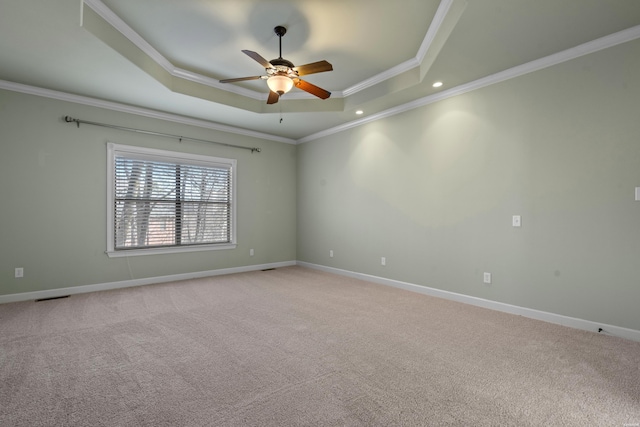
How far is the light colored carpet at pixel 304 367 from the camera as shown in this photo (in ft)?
5.72

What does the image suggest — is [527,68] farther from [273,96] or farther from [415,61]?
[273,96]

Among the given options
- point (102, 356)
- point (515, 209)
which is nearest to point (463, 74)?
point (515, 209)

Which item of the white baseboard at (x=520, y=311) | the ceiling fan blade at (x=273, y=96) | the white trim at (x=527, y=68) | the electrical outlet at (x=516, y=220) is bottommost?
the white baseboard at (x=520, y=311)

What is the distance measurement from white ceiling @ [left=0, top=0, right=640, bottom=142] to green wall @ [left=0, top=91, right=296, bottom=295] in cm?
35

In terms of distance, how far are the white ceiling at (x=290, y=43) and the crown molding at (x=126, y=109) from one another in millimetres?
24

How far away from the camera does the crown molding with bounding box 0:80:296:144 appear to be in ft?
12.8

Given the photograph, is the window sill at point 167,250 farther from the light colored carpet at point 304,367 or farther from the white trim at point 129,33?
the white trim at point 129,33

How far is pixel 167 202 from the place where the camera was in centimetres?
507

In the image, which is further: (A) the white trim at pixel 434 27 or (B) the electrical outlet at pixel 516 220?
(B) the electrical outlet at pixel 516 220

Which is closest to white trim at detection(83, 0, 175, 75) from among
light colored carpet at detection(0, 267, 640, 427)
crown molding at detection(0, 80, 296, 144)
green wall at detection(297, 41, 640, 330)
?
crown molding at detection(0, 80, 296, 144)

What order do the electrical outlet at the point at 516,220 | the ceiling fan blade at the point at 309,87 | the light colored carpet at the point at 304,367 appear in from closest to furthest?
the light colored carpet at the point at 304,367 < the ceiling fan blade at the point at 309,87 < the electrical outlet at the point at 516,220

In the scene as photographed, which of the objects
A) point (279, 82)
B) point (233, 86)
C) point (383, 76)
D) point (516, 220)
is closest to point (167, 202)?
point (233, 86)

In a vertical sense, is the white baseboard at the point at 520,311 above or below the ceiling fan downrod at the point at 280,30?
below

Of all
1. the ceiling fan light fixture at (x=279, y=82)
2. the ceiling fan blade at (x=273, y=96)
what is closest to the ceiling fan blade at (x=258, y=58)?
the ceiling fan light fixture at (x=279, y=82)
